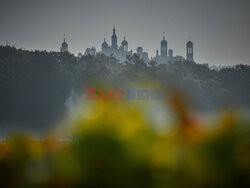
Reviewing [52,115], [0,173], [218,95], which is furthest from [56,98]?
[0,173]

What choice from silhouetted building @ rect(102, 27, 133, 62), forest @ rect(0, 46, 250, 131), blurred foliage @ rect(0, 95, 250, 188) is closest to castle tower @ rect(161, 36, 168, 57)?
silhouetted building @ rect(102, 27, 133, 62)

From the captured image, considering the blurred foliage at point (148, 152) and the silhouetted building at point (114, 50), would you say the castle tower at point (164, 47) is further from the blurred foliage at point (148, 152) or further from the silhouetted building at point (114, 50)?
the blurred foliage at point (148, 152)

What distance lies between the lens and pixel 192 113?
2166mm

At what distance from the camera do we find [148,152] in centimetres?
211

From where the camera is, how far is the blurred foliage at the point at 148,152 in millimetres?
2027

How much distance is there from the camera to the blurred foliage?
2027 mm

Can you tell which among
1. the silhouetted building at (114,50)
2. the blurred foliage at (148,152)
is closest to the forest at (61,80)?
→ the blurred foliage at (148,152)

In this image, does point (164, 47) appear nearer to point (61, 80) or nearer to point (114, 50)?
point (114, 50)

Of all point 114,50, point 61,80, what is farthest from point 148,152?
point 114,50

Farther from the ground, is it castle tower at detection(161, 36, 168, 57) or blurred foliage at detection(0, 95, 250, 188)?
castle tower at detection(161, 36, 168, 57)

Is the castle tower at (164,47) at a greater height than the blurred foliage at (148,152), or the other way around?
the castle tower at (164,47)

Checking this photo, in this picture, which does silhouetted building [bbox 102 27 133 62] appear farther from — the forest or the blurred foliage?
the blurred foliage

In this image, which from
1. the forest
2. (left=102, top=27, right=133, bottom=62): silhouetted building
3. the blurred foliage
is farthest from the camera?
(left=102, top=27, right=133, bottom=62): silhouetted building

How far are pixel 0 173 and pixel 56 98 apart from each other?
63.7 metres
